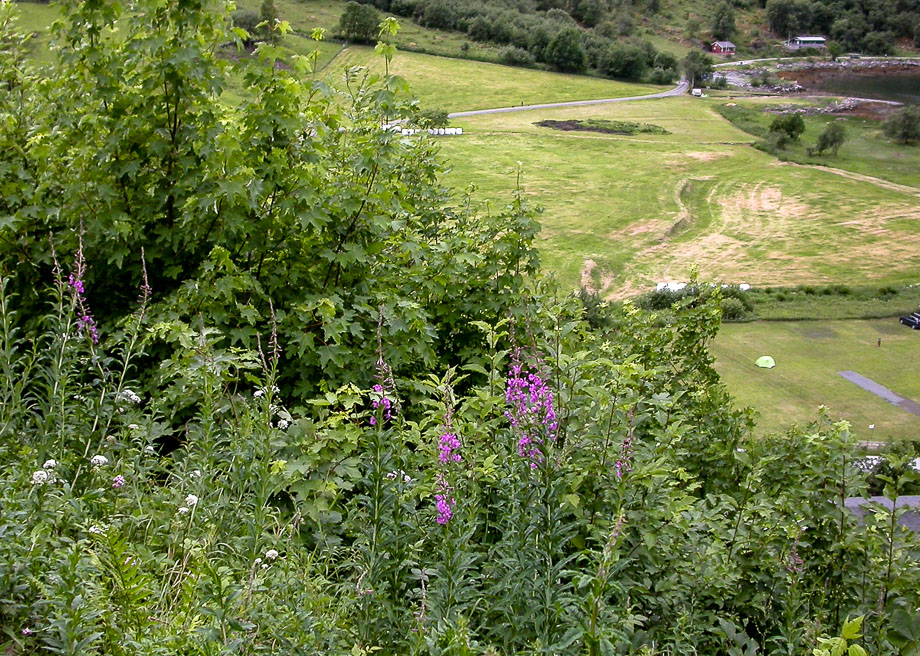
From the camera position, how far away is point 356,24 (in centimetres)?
11494

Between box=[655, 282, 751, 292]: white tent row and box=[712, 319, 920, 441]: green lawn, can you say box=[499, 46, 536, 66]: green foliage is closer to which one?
box=[655, 282, 751, 292]: white tent row

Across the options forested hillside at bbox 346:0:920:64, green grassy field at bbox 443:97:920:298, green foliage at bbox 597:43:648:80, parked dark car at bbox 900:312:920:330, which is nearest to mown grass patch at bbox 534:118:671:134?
green grassy field at bbox 443:97:920:298

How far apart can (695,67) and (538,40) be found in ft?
106

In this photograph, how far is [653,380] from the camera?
353 inches

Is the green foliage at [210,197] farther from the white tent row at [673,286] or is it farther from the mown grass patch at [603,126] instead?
the mown grass patch at [603,126]

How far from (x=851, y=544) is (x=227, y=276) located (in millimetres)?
5243

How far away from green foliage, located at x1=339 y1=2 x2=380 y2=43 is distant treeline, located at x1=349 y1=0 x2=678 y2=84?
22.2m

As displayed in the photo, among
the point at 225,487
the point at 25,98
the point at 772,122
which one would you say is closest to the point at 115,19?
the point at 25,98

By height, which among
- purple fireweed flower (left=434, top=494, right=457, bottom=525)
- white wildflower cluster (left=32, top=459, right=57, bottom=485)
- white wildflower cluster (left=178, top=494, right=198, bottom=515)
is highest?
white wildflower cluster (left=32, top=459, right=57, bottom=485)

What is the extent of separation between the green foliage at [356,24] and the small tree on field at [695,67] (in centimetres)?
6979

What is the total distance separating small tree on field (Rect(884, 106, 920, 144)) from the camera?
376ft

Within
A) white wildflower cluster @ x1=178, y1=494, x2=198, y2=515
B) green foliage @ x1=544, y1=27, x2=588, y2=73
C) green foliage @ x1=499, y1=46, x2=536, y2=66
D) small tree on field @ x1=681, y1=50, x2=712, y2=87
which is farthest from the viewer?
small tree on field @ x1=681, y1=50, x2=712, y2=87

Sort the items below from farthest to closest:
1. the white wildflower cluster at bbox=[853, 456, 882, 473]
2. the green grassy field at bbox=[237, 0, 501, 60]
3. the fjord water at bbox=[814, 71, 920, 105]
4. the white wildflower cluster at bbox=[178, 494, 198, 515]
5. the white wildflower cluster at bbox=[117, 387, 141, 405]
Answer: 1. the fjord water at bbox=[814, 71, 920, 105]
2. the green grassy field at bbox=[237, 0, 501, 60]
3. the white wildflower cluster at bbox=[853, 456, 882, 473]
4. the white wildflower cluster at bbox=[117, 387, 141, 405]
5. the white wildflower cluster at bbox=[178, 494, 198, 515]

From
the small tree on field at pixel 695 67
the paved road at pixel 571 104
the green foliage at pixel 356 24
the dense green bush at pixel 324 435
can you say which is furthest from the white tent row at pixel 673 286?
the small tree on field at pixel 695 67
